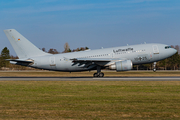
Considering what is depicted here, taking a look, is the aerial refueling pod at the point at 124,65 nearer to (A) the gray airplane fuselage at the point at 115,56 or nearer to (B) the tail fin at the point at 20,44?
(A) the gray airplane fuselage at the point at 115,56

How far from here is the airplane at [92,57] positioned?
3691cm

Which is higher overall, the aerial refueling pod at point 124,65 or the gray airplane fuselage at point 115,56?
the gray airplane fuselage at point 115,56

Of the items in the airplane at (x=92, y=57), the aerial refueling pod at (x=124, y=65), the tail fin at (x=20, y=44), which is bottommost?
the aerial refueling pod at (x=124, y=65)

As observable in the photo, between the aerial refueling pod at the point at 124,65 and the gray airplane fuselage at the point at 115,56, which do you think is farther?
the gray airplane fuselage at the point at 115,56

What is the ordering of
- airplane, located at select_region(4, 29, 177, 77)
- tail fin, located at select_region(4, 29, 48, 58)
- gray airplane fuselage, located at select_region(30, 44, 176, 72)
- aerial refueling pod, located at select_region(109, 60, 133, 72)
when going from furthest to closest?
tail fin, located at select_region(4, 29, 48, 58), gray airplane fuselage, located at select_region(30, 44, 176, 72), airplane, located at select_region(4, 29, 177, 77), aerial refueling pod, located at select_region(109, 60, 133, 72)

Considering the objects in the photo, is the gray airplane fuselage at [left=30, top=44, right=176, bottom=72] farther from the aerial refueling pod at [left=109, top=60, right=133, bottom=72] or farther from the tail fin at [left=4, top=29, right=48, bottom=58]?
the tail fin at [left=4, top=29, right=48, bottom=58]

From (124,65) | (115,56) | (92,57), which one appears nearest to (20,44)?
(92,57)

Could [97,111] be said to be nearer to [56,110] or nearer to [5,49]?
[56,110]

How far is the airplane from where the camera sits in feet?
121

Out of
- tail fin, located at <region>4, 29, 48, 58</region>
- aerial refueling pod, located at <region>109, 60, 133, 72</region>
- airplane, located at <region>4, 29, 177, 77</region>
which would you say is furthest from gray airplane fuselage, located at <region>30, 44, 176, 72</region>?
tail fin, located at <region>4, 29, 48, 58</region>

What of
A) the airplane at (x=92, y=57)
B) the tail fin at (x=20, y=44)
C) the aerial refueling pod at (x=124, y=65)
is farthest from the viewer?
the tail fin at (x=20, y=44)

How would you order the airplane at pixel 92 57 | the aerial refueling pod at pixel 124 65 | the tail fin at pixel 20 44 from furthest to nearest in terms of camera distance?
the tail fin at pixel 20 44
the airplane at pixel 92 57
the aerial refueling pod at pixel 124 65

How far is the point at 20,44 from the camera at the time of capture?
129 feet

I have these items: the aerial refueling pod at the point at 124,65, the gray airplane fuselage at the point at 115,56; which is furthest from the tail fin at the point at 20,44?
the aerial refueling pod at the point at 124,65
